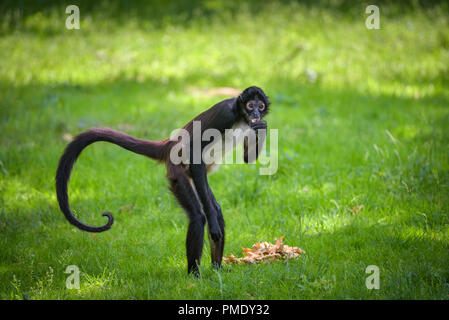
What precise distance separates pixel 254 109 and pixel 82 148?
145 centimetres

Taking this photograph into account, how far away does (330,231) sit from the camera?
4348 mm

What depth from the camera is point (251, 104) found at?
12.3ft

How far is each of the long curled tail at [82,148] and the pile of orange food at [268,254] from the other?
3.60 feet

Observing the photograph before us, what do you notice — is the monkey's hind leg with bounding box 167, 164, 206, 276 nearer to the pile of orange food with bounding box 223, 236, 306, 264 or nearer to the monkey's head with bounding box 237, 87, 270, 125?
the pile of orange food with bounding box 223, 236, 306, 264

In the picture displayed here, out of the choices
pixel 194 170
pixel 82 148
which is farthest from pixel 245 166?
pixel 82 148

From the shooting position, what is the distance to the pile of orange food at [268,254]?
3.76 m

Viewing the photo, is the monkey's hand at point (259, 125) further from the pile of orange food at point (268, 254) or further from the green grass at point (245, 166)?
the green grass at point (245, 166)

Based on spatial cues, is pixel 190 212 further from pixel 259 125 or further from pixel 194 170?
pixel 259 125

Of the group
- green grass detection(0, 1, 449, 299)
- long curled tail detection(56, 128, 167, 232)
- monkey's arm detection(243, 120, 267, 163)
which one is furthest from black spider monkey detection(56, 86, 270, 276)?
green grass detection(0, 1, 449, 299)

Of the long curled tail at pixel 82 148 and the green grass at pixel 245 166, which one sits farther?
the green grass at pixel 245 166

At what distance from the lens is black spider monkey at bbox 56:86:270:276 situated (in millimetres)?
3436

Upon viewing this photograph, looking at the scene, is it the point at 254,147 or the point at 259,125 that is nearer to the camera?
the point at 259,125

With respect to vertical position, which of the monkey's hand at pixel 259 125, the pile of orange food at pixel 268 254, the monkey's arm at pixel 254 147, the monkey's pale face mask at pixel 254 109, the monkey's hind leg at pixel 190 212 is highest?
the monkey's pale face mask at pixel 254 109

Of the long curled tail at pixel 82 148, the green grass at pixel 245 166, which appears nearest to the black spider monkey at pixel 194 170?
the long curled tail at pixel 82 148
